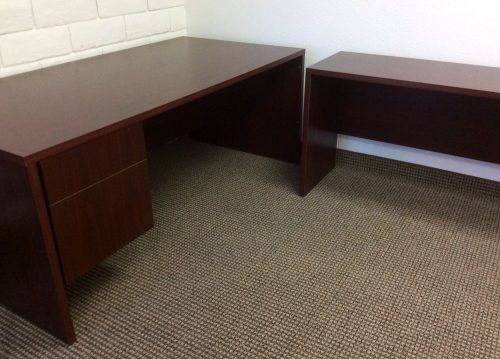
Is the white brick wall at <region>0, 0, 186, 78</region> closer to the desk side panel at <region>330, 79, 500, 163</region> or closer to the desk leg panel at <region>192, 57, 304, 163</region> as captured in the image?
the desk leg panel at <region>192, 57, 304, 163</region>

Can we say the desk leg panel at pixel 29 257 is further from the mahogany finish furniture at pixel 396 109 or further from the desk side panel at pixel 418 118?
the desk side panel at pixel 418 118

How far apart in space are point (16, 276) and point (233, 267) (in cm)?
70

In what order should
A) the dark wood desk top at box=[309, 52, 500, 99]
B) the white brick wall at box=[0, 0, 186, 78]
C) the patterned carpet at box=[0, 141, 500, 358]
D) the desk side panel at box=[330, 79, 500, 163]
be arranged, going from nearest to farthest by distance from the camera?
the patterned carpet at box=[0, 141, 500, 358] → the dark wood desk top at box=[309, 52, 500, 99] → the white brick wall at box=[0, 0, 186, 78] → the desk side panel at box=[330, 79, 500, 163]

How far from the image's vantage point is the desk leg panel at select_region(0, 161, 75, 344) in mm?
1104

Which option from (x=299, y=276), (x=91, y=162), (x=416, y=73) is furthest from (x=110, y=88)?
(x=416, y=73)

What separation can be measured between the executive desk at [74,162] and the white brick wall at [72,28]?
0.08m

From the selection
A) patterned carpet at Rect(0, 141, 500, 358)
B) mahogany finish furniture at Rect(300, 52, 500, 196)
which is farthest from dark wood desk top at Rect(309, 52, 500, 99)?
patterned carpet at Rect(0, 141, 500, 358)

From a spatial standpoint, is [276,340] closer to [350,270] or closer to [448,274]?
[350,270]

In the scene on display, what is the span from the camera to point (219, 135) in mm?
2623

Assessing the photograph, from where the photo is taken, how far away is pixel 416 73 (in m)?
1.76

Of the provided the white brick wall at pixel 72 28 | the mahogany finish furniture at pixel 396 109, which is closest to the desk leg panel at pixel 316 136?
the mahogany finish furniture at pixel 396 109

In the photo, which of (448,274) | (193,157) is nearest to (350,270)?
(448,274)

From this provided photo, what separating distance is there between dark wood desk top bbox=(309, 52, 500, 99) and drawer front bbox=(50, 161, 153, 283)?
881mm

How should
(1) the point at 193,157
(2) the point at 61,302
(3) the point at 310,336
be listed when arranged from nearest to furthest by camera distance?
1. (2) the point at 61,302
2. (3) the point at 310,336
3. (1) the point at 193,157
